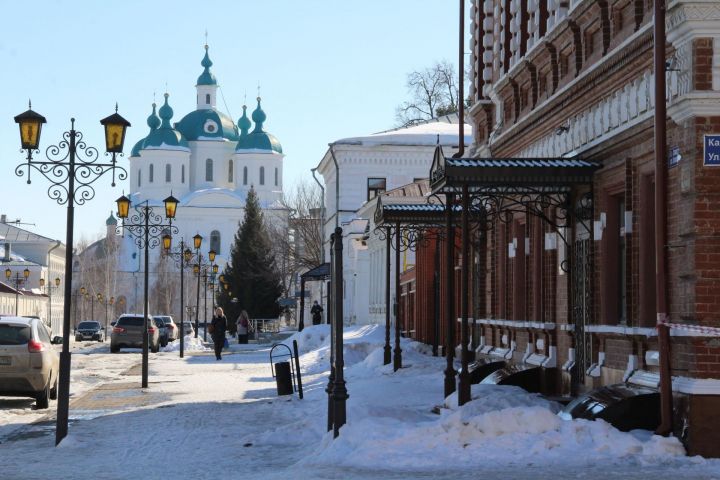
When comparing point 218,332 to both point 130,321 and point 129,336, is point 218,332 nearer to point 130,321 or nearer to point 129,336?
point 129,336

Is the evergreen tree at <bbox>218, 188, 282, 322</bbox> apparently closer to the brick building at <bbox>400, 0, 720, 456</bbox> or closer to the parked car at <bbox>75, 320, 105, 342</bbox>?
the parked car at <bbox>75, 320, 105, 342</bbox>

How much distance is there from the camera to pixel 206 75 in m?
139

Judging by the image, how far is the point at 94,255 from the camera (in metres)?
138

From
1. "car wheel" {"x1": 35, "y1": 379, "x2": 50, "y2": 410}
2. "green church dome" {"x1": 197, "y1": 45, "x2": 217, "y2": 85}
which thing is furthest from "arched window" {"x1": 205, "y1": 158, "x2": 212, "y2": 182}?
"car wheel" {"x1": 35, "y1": 379, "x2": 50, "y2": 410}

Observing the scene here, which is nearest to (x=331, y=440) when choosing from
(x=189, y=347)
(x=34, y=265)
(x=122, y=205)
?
(x=122, y=205)

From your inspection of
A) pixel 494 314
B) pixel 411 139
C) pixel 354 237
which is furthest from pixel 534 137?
pixel 411 139

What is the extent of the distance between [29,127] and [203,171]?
125m

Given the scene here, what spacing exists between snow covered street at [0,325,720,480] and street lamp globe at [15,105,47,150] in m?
3.60

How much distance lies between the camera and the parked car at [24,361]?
66.8 ft

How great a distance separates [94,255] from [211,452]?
127 m

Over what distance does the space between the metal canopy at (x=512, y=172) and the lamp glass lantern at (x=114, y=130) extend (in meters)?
4.00

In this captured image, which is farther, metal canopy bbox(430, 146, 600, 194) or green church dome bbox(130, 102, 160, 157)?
green church dome bbox(130, 102, 160, 157)

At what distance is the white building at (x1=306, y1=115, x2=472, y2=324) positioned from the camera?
2190 inches

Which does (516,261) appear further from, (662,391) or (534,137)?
(662,391)
